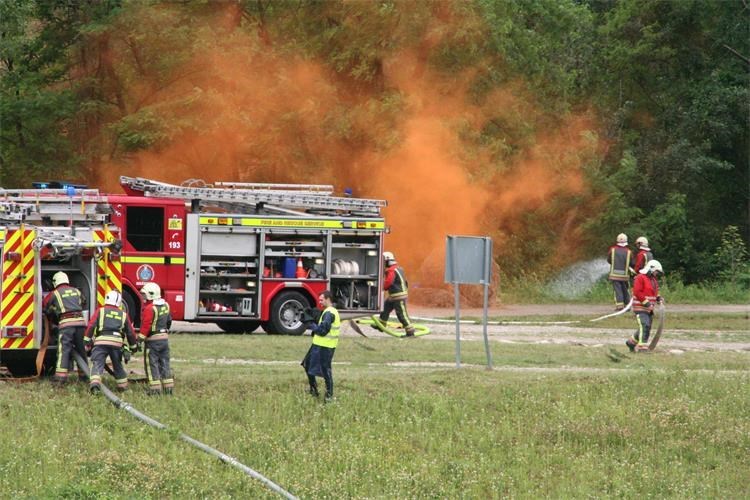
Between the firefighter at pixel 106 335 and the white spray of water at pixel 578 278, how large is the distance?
73.7ft

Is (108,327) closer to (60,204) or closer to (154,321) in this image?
(154,321)

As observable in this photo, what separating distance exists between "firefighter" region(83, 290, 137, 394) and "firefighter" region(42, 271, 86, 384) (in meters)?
0.42

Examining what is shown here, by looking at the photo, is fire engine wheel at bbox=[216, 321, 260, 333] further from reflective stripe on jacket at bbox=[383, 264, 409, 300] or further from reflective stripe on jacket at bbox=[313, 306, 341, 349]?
reflective stripe on jacket at bbox=[313, 306, 341, 349]

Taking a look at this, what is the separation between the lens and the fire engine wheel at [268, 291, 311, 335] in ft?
83.6

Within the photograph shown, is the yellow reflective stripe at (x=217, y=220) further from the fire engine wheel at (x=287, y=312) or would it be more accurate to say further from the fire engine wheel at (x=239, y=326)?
the fire engine wheel at (x=239, y=326)

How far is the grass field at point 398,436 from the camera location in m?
15.4

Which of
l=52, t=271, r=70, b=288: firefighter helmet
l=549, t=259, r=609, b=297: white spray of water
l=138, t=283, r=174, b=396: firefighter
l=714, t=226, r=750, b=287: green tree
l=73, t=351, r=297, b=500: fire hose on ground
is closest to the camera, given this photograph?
l=73, t=351, r=297, b=500: fire hose on ground

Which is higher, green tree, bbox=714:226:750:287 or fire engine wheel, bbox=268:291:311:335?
green tree, bbox=714:226:750:287

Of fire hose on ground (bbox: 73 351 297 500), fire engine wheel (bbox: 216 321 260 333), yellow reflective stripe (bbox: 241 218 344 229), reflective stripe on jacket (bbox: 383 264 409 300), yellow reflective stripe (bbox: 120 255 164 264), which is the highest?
yellow reflective stripe (bbox: 241 218 344 229)

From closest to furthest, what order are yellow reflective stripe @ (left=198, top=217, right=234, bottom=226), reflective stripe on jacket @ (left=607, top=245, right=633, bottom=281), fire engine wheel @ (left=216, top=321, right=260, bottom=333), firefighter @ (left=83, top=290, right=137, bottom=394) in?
firefighter @ (left=83, top=290, right=137, bottom=394) → yellow reflective stripe @ (left=198, top=217, right=234, bottom=226) → fire engine wheel @ (left=216, top=321, right=260, bottom=333) → reflective stripe on jacket @ (left=607, top=245, right=633, bottom=281)

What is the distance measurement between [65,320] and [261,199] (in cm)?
816

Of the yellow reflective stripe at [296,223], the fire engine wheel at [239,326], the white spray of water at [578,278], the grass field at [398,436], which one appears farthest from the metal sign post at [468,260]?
the white spray of water at [578,278]

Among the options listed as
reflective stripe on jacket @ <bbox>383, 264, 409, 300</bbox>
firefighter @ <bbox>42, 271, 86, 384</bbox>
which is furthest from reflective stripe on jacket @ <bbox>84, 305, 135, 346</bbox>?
reflective stripe on jacket @ <bbox>383, 264, 409, 300</bbox>

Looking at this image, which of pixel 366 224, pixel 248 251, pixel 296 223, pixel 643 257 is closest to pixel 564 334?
pixel 643 257
